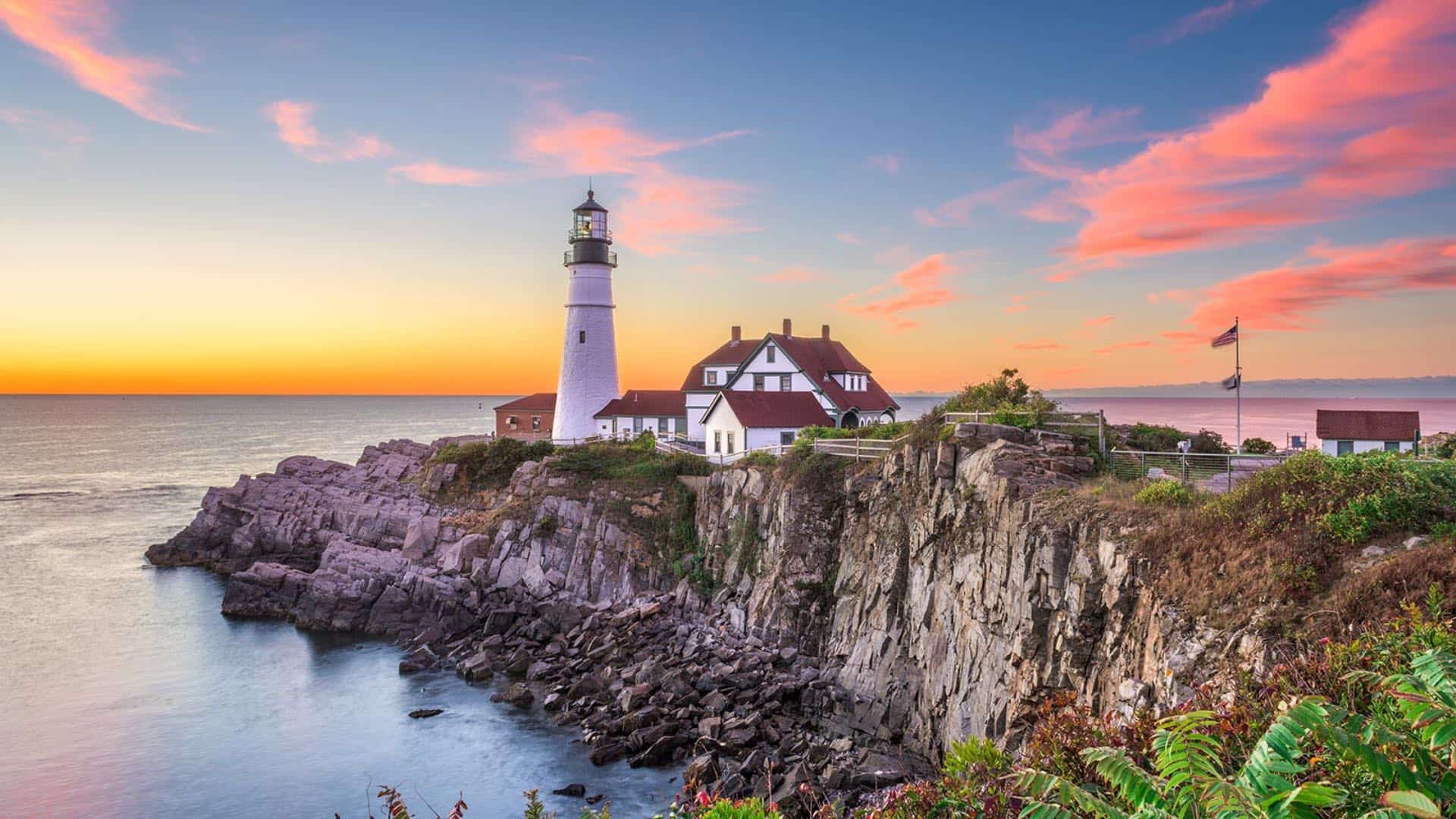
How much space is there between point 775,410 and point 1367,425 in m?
23.0

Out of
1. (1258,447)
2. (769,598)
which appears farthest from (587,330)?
(1258,447)

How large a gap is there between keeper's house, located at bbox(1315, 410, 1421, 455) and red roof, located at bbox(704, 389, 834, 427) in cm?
1957

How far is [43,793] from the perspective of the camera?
21.2 meters

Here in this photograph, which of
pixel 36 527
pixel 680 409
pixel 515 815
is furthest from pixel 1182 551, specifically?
pixel 36 527

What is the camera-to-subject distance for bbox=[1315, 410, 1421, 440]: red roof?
105 ft

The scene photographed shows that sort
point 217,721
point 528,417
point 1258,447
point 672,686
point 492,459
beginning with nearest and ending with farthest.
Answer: point 672,686 → point 217,721 → point 1258,447 → point 492,459 → point 528,417

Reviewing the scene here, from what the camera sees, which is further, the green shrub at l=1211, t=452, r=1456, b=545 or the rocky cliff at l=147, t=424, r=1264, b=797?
the rocky cliff at l=147, t=424, r=1264, b=797

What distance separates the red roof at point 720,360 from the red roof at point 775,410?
6874 millimetres

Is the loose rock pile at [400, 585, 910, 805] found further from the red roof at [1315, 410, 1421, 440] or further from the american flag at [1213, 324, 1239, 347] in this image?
the red roof at [1315, 410, 1421, 440]

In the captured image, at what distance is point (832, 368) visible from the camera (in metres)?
49.6

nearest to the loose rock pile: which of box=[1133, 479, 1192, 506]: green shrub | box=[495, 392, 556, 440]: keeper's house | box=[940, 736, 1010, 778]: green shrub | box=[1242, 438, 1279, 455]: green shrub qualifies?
box=[1133, 479, 1192, 506]: green shrub

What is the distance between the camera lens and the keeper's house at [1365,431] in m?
31.8

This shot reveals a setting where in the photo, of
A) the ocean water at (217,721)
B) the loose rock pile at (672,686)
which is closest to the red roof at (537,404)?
the ocean water at (217,721)

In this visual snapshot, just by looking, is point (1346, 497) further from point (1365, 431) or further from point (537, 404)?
point (537, 404)
